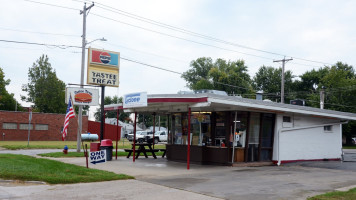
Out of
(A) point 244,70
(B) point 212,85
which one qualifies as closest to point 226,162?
(B) point 212,85

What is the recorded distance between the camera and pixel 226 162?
16344 mm

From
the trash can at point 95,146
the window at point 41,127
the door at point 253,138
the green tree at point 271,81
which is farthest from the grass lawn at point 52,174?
the green tree at point 271,81

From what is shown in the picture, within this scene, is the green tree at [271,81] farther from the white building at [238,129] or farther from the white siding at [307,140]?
the white building at [238,129]

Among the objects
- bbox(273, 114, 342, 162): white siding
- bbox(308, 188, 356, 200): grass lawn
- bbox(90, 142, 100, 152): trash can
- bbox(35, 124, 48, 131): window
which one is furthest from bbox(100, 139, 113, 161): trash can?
bbox(35, 124, 48, 131): window

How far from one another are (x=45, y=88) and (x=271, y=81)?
40.1 metres

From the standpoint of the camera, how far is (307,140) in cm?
1939

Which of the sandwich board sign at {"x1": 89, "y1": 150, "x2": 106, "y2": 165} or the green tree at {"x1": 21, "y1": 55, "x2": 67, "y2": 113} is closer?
the sandwich board sign at {"x1": 89, "y1": 150, "x2": 106, "y2": 165}

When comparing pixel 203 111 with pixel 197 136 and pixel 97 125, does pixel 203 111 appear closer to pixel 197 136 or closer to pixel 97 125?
pixel 197 136

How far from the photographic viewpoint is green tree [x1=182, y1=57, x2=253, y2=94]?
189ft

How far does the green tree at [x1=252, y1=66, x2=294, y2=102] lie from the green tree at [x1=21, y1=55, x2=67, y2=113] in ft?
117

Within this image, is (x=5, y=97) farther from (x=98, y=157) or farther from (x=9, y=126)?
(x=98, y=157)

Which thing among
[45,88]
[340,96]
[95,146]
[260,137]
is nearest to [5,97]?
[45,88]

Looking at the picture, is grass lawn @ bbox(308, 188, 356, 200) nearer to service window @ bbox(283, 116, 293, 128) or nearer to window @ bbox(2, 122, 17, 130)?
service window @ bbox(283, 116, 293, 128)

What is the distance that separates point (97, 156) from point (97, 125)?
38378 millimetres
